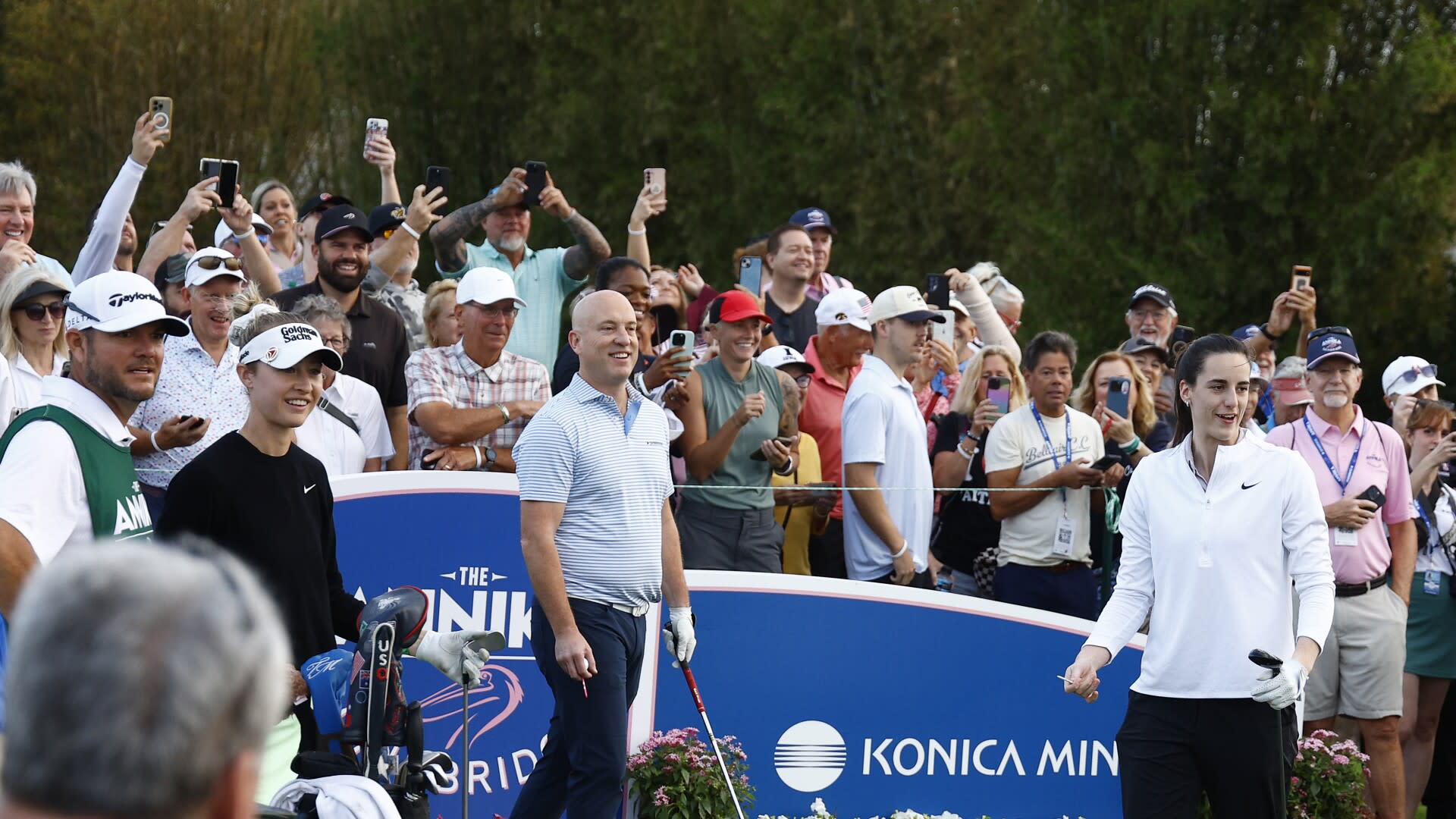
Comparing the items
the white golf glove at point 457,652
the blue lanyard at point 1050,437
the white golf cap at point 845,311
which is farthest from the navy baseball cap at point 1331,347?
the white golf glove at point 457,652

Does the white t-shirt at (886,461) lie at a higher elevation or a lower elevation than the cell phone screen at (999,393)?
lower

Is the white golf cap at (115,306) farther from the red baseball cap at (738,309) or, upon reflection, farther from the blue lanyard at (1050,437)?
the blue lanyard at (1050,437)

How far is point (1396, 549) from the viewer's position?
27.1 ft

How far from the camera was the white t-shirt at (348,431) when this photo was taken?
691 cm

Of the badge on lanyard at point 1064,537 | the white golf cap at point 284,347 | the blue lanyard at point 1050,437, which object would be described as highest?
the white golf cap at point 284,347

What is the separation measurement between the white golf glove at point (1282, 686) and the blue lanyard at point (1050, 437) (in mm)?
3093

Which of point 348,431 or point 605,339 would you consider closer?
point 605,339

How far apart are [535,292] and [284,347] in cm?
434

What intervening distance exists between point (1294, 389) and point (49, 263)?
634 cm

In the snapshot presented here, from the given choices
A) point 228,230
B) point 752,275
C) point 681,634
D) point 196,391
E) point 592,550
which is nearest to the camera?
point 592,550

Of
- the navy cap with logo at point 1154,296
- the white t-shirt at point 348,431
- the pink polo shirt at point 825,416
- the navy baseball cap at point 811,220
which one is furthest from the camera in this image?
the navy baseball cap at point 811,220

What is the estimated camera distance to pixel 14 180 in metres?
7.79

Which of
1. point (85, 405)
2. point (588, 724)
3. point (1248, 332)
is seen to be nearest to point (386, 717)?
point (85, 405)

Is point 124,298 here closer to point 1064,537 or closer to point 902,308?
point 902,308
